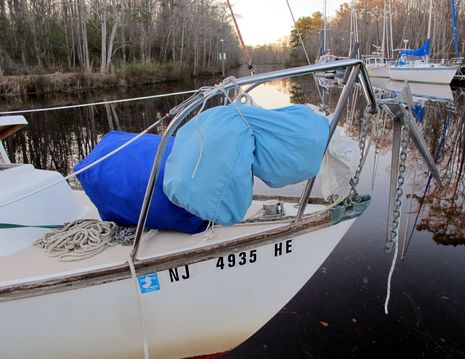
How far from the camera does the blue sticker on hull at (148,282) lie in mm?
2672

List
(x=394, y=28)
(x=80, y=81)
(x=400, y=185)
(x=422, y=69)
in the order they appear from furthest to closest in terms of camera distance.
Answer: (x=394, y=28) → (x=80, y=81) → (x=422, y=69) → (x=400, y=185)

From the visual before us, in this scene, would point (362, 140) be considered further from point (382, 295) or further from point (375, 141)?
point (375, 141)

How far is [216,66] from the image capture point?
52562 millimetres

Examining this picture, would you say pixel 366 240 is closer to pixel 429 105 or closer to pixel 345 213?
pixel 345 213

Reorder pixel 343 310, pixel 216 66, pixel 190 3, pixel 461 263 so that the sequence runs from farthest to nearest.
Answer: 1. pixel 216 66
2. pixel 190 3
3. pixel 461 263
4. pixel 343 310

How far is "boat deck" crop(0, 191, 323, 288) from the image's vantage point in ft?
8.75

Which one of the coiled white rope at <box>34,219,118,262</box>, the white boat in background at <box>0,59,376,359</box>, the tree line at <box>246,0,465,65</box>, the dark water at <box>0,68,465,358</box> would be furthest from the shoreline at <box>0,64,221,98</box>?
the white boat in background at <box>0,59,376,359</box>

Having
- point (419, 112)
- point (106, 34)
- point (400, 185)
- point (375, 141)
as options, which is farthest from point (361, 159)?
point (106, 34)

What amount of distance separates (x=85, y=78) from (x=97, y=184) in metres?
29.5

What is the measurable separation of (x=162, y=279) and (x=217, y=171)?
945 millimetres

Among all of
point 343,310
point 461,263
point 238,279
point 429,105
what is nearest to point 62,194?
point 238,279

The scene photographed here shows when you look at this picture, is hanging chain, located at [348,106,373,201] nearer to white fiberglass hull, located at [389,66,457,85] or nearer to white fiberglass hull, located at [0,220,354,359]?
white fiberglass hull, located at [0,220,354,359]

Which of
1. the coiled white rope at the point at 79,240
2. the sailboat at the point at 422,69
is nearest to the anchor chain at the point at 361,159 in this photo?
the coiled white rope at the point at 79,240

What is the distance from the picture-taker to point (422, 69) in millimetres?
25828
